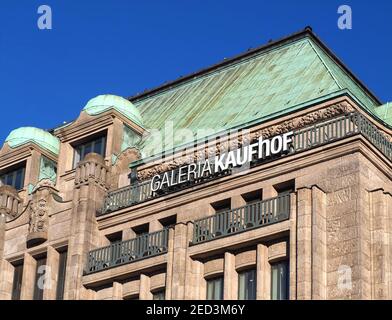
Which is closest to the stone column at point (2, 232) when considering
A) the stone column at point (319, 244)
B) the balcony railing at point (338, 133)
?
the balcony railing at point (338, 133)

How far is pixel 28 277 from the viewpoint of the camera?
216 ft

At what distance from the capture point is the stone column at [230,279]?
5747 centimetres

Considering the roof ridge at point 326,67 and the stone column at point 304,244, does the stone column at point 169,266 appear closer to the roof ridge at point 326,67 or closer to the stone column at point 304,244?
the stone column at point 304,244

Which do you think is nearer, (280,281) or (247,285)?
(280,281)

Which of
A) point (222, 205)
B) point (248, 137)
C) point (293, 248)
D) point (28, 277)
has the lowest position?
point (293, 248)

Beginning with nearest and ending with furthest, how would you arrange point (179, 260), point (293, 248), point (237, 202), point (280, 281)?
point (293, 248), point (280, 281), point (179, 260), point (237, 202)

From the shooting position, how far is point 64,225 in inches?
2579

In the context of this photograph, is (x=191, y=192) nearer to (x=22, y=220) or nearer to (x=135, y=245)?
(x=135, y=245)

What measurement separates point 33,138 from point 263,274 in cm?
2106

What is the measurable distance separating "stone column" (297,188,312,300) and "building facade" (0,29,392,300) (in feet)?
0.20

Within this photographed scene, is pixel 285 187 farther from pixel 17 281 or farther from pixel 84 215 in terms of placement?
pixel 17 281

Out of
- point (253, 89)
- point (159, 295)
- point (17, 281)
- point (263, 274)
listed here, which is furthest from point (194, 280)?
point (253, 89)

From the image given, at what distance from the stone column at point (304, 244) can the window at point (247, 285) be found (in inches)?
119
